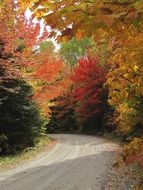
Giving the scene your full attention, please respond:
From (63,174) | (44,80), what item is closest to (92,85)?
(44,80)

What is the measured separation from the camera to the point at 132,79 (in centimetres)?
564

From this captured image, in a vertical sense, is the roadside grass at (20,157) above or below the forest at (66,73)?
below

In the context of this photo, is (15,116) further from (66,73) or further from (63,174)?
(66,73)

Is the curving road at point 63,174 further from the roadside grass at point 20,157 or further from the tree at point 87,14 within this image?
the tree at point 87,14

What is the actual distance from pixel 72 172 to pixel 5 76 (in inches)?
358

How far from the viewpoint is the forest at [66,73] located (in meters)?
3.03

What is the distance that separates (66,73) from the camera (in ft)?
197

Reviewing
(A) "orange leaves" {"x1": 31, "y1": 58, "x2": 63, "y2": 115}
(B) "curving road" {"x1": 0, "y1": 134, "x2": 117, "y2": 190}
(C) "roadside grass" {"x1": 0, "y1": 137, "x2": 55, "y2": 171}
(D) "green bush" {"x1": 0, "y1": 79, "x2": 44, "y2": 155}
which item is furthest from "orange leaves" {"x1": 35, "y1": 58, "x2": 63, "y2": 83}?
(B) "curving road" {"x1": 0, "y1": 134, "x2": 117, "y2": 190}

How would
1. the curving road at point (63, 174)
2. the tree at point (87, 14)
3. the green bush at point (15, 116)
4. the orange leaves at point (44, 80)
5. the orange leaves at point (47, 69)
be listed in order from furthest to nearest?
the orange leaves at point (47, 69)
the orange leaves at point (44, 80)
the green bush at point (15, 116)
the curving road at point (63, 174)
the tree at point (87, 14)

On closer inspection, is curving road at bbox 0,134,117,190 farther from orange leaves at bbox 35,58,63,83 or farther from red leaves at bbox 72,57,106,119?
red leaves at bbox 72,57,106,119

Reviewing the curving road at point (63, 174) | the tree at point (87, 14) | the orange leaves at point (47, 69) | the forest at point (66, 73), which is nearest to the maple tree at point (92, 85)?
the forest at point (66, 73)

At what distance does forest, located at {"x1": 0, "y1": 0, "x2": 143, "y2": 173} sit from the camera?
119 inches

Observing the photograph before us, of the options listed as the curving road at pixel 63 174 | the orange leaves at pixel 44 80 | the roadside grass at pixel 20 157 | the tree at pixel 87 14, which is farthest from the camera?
the orange leaves at pixel 44 80

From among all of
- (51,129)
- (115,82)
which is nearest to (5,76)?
(115,82)
